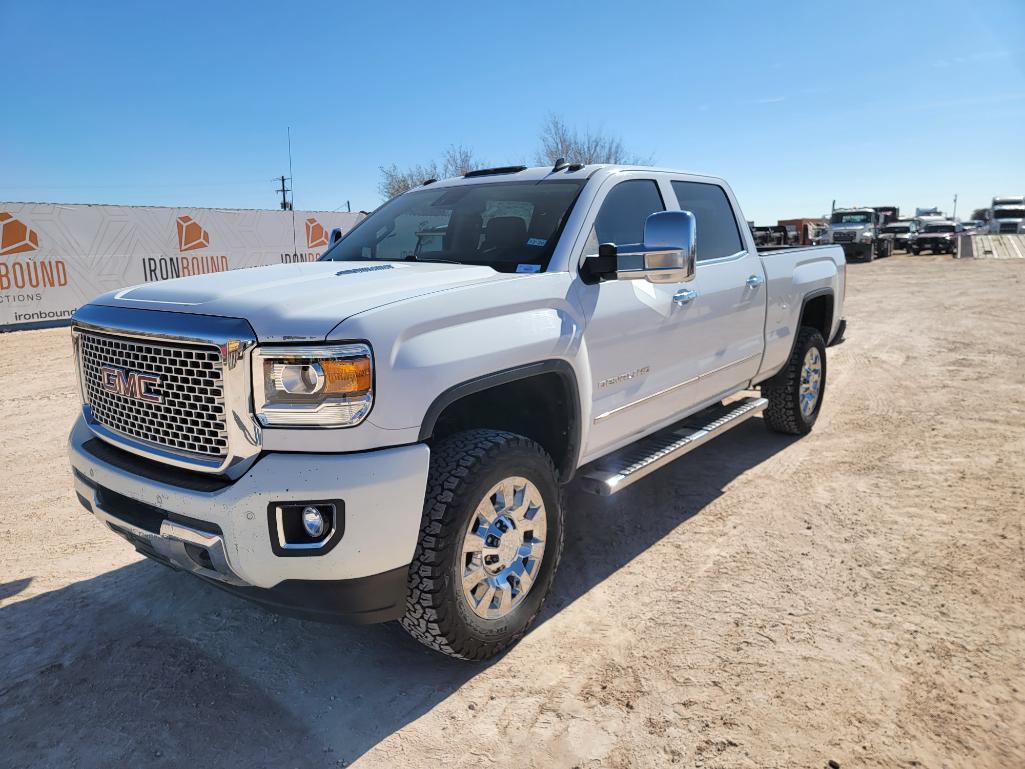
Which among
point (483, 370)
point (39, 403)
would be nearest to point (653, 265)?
point (483, 370)

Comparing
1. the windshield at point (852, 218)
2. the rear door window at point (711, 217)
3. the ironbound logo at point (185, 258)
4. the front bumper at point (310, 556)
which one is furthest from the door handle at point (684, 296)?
the windshield at point (852, 218)

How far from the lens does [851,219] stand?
32812mm

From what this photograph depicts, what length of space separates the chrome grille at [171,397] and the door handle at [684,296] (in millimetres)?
2384

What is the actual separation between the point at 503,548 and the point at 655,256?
1.40 metres

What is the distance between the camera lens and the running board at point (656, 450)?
3492mm

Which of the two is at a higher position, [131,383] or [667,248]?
[667,248]

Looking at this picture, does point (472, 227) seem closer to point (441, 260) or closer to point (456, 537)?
point (441, 260)

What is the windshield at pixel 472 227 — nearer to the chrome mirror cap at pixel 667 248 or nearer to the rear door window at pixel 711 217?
the chrome mirror cap at pixel 667 248

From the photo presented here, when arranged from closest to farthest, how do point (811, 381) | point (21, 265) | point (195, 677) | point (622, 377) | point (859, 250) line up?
point (195, 677), point (622, 377), point (811, 381), point (21, 265), point (859, 250)

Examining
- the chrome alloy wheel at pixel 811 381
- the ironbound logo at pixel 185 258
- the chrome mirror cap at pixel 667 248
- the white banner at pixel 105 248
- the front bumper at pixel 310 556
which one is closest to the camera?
the front bumper at pixel 310 556

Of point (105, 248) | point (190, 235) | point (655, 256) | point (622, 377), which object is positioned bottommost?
point (622, 377)

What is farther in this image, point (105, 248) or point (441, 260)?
point (105, 248)

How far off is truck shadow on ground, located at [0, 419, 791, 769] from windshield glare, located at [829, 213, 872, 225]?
33.4 metres

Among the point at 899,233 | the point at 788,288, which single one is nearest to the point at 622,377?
the point at 788,288
